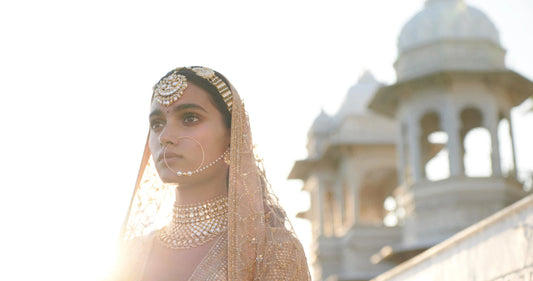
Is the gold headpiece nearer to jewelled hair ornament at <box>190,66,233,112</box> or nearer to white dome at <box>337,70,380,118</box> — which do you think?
jewelled hair ornament at <box>190,66,233,112</box>

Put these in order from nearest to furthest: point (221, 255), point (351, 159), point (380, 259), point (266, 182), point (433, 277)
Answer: point (221, 255), point (266, 182), point (433, 277), point (380, 259), point (351, 159)

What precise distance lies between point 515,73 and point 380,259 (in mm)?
5391

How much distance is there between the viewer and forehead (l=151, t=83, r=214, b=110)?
10.00 feet

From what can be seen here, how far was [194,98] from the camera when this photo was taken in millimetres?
3061

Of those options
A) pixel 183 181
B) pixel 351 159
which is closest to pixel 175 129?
pixel 183 181

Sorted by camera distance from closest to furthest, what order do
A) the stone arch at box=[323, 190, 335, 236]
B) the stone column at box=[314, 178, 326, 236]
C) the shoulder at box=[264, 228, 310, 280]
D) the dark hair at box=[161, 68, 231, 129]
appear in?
the shoulder at box=[264, 228, 310, 280] < the dark hair at box=[161, 68, 231, 129] < the stone column at box=[314, 178, 326, 236] < the stone arch at box=[323, 190, 335, 236]

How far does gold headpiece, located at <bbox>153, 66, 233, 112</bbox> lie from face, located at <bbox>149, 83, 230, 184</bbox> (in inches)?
0.8

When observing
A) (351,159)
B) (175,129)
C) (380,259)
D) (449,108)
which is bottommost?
(175,129)

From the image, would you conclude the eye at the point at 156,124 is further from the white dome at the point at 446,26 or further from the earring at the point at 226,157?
the white dome at the point at 446,26

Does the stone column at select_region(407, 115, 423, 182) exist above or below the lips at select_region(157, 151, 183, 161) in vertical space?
above

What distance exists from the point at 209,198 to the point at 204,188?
0.14 feet

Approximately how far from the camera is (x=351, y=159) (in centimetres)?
2755

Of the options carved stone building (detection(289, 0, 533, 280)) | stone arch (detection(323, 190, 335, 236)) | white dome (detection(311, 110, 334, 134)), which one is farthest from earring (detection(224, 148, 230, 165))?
white dome (detection(311, 110, 334, 134))

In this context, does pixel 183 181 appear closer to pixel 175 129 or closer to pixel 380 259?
pixel 175 129
